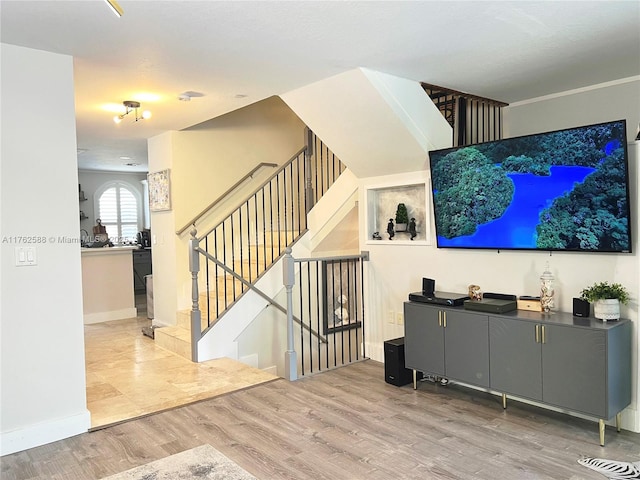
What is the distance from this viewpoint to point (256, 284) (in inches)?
211

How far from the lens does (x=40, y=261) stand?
10.4 feet

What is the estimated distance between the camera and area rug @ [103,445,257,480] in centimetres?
269

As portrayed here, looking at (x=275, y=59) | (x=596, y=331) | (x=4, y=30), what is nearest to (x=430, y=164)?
(x=275, y=59)

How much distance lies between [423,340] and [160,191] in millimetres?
4015

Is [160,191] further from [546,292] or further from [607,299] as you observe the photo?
[607,299]

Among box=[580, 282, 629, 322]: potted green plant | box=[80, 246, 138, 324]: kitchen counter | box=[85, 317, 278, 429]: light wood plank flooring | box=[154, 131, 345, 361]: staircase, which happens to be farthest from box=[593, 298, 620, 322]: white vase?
box=[80, 246, 138, 324]: kitchen counter

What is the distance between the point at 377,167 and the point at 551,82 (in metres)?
1.64

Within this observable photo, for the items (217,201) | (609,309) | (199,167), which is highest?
(199,167)

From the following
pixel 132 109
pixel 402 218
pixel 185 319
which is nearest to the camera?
pixel 402 218

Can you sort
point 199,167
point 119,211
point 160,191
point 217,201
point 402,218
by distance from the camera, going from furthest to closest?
1. point 119,211
2. point 160,191
3. point 199,167
4. point 217,201
5. point 402,218

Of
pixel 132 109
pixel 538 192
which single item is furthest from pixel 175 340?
pixel 538 192

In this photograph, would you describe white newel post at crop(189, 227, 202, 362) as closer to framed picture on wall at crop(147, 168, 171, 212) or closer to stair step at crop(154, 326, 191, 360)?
stair step at crop(154, 326, 191, 360)

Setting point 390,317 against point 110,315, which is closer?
point 390,317

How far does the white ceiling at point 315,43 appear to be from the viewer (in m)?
2.66
